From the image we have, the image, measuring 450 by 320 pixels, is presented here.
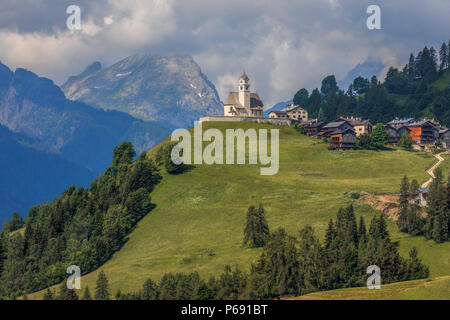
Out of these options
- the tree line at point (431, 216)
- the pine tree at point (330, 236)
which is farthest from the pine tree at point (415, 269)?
the tree line at point (431, 216)

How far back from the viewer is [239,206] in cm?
13025

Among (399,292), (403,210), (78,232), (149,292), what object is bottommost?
(149,292)

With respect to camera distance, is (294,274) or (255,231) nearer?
(294,274)

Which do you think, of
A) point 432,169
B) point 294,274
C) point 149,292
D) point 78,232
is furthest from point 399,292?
point 432,169

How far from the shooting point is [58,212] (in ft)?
455

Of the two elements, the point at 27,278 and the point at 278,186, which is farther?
the point at 278,186

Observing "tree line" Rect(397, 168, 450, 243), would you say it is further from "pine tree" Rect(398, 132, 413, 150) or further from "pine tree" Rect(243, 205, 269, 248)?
"pine tree" Rect(398, 132, 413, 150)

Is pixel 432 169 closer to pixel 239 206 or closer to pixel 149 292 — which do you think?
pixel 239 206

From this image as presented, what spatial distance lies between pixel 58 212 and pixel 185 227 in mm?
35428

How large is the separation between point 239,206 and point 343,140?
229 feet

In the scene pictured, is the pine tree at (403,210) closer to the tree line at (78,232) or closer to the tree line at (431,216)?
the tree line at (431,216)

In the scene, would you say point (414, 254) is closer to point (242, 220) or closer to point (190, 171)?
point (242, 220)

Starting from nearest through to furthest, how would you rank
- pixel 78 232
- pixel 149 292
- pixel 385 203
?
1. pixel 149 292
2. pixel 385 203
3. pixel 78 232
